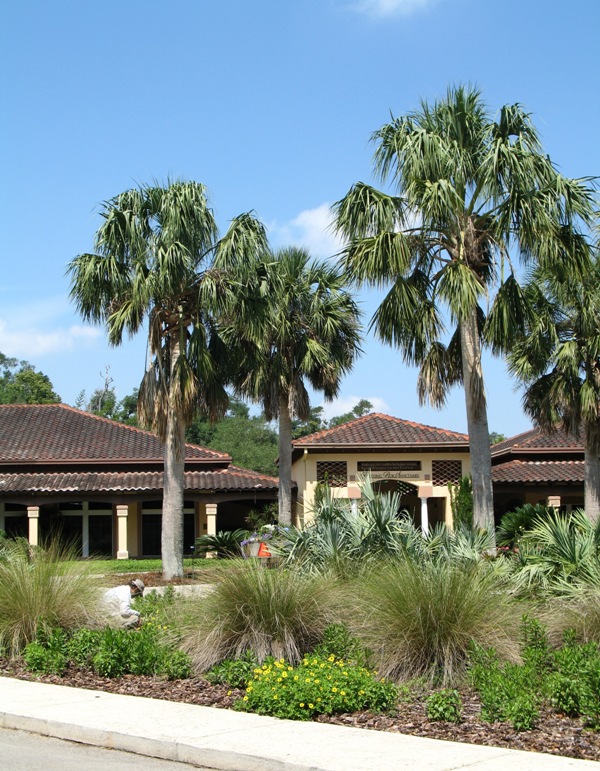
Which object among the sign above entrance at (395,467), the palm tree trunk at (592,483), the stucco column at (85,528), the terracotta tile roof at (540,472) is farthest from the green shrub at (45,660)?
the stucco column at (85,528)

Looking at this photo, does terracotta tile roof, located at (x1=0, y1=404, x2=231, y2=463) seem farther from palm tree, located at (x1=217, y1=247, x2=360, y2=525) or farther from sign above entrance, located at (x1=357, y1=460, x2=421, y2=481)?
palm tree, located at (x1=217, y1=247, x2=360, y2=525)

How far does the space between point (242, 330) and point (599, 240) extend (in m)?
8.61

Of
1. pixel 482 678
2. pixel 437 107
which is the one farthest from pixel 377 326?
pixel 482 678

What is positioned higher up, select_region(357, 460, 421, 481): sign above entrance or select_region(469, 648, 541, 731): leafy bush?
select_region(357, 460, 421, 481): sign above entrance

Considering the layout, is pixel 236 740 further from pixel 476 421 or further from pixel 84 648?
pixel 476 421

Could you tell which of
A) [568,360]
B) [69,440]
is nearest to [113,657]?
[568,360]

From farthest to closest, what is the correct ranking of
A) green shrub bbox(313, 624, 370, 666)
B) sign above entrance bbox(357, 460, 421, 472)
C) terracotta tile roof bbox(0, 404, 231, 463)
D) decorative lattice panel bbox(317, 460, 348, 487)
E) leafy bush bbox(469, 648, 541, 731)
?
1. terracotta tile roof bbox(0, 404, 231, 463)
2. sign above entrance bbox(357, 460, 421, 472)
3. decorative lattice panel bbox(317, 460, 348, 487)
4. green shrub bbox(313, 624, 370, 666)
5. leafy bush bbox(469, 648, 541, 731)

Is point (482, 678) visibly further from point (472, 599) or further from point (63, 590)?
point (63, 590)

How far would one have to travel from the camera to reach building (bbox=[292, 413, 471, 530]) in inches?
1345

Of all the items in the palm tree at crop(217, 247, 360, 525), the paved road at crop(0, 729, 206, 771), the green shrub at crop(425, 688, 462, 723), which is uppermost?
the palm tree at crop(217, 247, 360, 525)

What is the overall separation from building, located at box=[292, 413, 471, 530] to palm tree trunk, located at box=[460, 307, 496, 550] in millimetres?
16647

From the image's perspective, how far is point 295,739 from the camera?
6918 mm

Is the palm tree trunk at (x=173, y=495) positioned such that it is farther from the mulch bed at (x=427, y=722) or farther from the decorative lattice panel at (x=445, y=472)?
the decorative lattice panel at (x=445, y=472)

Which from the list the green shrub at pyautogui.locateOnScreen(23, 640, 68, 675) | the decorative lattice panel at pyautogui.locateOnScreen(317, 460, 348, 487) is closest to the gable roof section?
the decorative lattice panel at pyautogui.locateOnScreen(317, 460, 348, 487)
